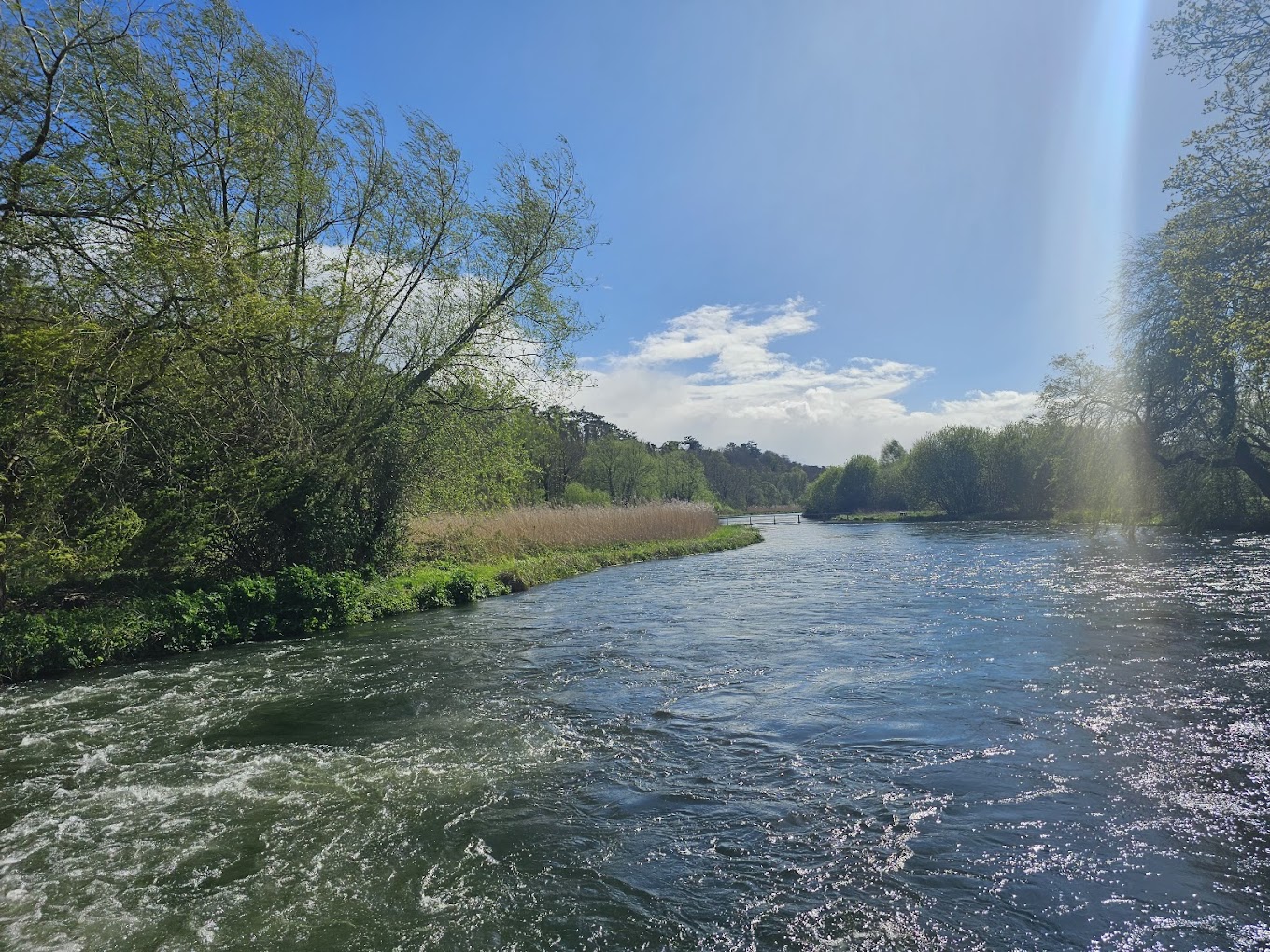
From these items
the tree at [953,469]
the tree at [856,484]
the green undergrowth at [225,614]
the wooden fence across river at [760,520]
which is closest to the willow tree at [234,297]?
the green undergrowth at [225,614]

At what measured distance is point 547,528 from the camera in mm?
30609

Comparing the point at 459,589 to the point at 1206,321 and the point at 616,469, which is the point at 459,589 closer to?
the point at 1206,321

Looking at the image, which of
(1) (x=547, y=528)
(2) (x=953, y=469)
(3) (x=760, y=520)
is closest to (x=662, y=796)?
(1) (x=547, y=528)

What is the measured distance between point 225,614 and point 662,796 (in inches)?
450

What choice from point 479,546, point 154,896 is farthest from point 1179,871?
A: point 479,546

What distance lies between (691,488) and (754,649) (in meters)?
87.0

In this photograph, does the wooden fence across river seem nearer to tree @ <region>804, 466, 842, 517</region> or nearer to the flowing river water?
tree @ <region>804, 466, 842, 517</region>

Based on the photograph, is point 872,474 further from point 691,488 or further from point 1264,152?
point 1264,152

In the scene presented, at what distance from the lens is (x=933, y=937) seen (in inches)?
157

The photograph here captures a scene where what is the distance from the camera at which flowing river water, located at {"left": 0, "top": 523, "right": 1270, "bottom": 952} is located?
14.0ft

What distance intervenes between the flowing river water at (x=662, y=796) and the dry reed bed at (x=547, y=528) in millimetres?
12104

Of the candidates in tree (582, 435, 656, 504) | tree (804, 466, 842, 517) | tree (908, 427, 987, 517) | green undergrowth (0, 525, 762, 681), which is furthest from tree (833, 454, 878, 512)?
green undergrowth (0, 525, 762, 681)

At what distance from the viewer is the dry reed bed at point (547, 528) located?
81.5ft

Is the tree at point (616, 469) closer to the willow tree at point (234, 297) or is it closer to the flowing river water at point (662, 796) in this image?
the willow tree at point (234, 297)
